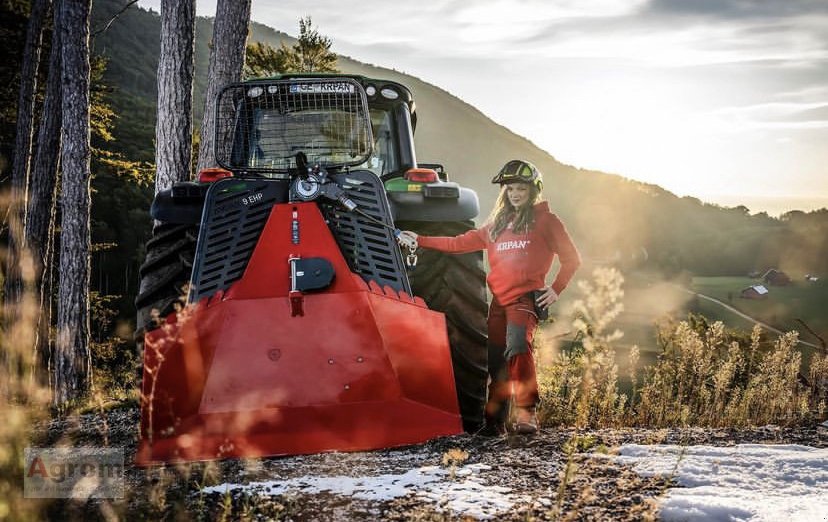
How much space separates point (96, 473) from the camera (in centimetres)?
335

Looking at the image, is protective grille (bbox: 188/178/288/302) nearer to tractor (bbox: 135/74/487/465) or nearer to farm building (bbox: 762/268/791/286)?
tractor (bbox: 135/74/487/465)

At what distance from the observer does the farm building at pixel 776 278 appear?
87.2 meters

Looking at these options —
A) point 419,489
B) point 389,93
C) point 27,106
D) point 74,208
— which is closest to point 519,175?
point 389,93

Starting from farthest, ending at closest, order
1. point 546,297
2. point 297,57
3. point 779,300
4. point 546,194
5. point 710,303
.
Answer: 1. point 710,303
2. point 779,300
3. point 546,194
4. point 297,57
5. point 546,297

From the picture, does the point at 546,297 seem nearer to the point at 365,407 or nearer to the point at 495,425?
the point at 495,425

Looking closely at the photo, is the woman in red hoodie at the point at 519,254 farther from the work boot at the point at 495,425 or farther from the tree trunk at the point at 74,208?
the tree trunk at the point at 74,208

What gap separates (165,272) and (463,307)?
6.64ft

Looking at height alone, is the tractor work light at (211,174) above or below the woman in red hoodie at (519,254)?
above

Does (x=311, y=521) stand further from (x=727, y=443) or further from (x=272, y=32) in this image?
(x=272, y=32)

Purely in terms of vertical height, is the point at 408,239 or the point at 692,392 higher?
the point at 408,239

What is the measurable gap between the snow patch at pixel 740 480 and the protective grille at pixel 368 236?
1535 millimetres

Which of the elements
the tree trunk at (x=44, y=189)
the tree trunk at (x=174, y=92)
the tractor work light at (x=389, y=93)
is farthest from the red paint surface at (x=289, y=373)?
the tree trunk at (x=44, y=189)

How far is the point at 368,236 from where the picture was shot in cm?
385

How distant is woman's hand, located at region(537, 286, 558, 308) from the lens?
443 centimetres
